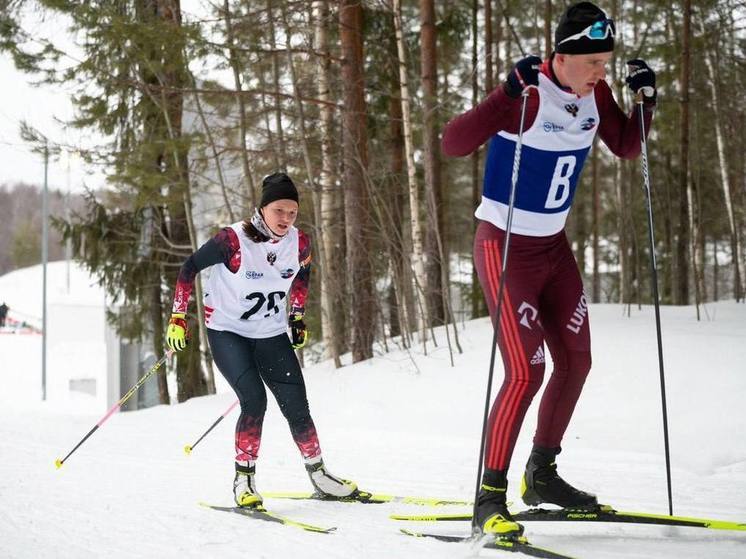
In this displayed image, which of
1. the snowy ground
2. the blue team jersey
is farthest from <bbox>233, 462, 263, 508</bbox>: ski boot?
the blue team jersey

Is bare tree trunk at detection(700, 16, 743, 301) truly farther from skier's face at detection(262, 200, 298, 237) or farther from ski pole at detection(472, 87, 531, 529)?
ski pole at detection(472, 87, 531, 529)

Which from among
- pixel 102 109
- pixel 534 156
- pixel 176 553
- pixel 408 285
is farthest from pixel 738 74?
pixel 176 553

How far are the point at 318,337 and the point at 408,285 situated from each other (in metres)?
4.01

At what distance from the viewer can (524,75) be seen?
2793 mm

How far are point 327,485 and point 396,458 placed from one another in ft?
5.38

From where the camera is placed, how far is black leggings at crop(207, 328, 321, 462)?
13.3 feet

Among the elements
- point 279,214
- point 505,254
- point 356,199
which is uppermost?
point 356,199

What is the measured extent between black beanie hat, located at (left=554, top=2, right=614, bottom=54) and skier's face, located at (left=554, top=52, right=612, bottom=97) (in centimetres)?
2

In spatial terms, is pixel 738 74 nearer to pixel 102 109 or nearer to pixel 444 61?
pixel 444 61

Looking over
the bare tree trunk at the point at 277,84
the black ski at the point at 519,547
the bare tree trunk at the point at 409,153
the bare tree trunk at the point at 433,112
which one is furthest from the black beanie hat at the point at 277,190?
the bare tree trunk at the point at 277,84

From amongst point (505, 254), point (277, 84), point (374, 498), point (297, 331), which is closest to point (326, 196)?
point (277, 84)

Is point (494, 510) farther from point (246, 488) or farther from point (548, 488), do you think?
point (246, 488)

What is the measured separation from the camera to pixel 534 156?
9.96 feet

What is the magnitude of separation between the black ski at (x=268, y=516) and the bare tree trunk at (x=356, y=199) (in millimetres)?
5768
